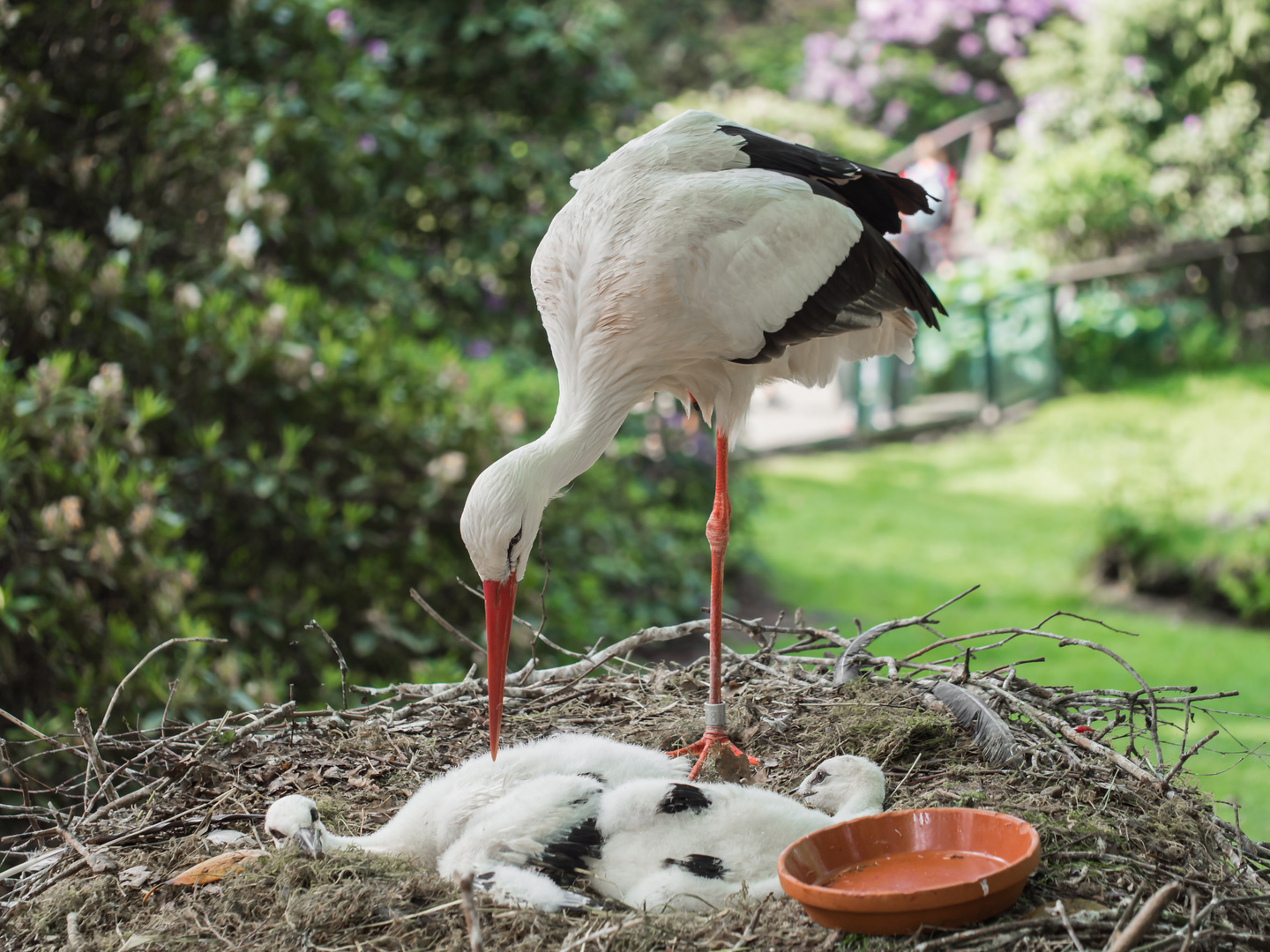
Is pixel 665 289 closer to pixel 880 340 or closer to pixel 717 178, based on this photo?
pixel 717 178

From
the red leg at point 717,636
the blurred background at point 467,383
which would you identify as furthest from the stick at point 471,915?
the blurred background at point 467,383

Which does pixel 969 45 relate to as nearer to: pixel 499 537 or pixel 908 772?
pixel 908 772

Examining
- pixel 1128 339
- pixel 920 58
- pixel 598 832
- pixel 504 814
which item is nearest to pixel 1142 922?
pixel 598 832

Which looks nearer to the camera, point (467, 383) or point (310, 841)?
point (310, 841)

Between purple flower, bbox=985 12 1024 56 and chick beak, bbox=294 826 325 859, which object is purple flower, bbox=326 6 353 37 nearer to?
chick beak, bbox=294 826 325 859

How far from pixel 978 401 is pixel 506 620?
11.4 metres

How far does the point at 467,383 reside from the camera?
5309 millimetres

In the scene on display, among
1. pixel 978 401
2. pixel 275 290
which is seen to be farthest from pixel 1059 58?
pixel 275 290

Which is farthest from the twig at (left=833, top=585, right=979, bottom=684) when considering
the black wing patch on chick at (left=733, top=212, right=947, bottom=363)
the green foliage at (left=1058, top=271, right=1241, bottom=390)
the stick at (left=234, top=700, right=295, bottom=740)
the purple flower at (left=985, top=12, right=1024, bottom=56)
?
the purple flower at (left=985, top=12, right=1024, bottom=56)

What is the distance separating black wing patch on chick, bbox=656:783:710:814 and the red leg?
50cm

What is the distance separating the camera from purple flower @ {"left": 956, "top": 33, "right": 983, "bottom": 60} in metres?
19.6

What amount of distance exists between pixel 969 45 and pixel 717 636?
19014mm

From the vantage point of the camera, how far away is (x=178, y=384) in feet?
15.9

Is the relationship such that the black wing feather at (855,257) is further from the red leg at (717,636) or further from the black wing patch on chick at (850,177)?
the red leg at (717,636)
